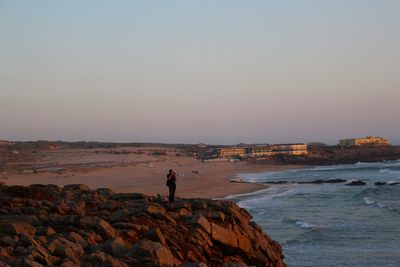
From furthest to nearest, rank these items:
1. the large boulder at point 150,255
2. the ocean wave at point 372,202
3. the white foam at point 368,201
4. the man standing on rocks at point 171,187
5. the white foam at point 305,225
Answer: the white foam at point 368,201 → the ocean wave at point 372,202 → the white foam at point 305,225 → the man standing on rocks at point 171,187 → the large boulder at point 150,255

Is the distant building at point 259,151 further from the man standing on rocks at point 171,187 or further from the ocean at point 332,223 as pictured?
the man standing on rocks at point 171,187

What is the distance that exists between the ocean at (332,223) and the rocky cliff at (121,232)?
4227 mm

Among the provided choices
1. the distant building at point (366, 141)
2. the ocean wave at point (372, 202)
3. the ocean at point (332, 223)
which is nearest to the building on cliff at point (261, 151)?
the distant building at point (366, 141)

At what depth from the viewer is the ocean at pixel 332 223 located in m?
17.8

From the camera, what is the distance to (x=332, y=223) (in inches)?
982

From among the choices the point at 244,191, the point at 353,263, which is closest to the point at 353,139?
the point at 244,191

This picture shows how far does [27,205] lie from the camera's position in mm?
13297

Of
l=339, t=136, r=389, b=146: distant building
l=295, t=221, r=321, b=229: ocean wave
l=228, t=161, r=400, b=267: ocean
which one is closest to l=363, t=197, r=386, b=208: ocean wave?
l=228, t=161, r=400, b=267: ocean

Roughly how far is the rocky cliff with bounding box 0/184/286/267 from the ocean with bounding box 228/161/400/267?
4.23 metres

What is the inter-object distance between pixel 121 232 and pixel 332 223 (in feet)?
51.3

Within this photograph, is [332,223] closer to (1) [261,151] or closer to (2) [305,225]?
(2) [305,225]

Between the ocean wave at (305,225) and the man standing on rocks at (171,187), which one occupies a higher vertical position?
the man standing on rocks at (171,187)

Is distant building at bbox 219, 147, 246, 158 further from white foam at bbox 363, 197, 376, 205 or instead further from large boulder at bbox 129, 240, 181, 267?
large boulder at bbox 129, 240, 181, 267

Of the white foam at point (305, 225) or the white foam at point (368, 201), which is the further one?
the white foam at point (368, 201)
